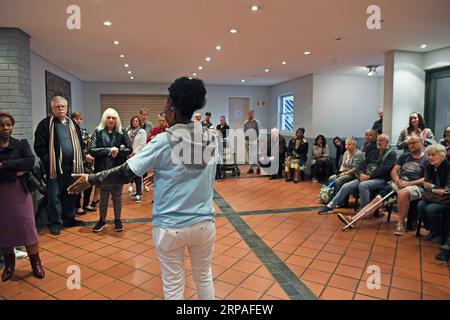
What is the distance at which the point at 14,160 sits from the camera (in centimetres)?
248

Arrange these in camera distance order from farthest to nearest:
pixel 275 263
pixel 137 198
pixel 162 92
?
pixel 162 92 < pixel 137 198 < pixel 275 263

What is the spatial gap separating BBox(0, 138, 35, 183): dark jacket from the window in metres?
8.72

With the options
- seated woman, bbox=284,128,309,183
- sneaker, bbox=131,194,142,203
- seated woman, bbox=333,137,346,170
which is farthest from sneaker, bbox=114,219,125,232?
seated woman, bbox=333,137,346,170

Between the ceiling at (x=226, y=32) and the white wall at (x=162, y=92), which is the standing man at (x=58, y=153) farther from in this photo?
the white wall at (x=162, y=92)

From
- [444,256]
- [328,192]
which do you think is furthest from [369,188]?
[444,256]

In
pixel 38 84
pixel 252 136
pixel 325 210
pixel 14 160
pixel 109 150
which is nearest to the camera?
pixel 14 160

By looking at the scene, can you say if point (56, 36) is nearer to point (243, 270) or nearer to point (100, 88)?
point (243, 270)

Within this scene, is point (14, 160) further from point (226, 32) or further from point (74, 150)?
point (226, 32)

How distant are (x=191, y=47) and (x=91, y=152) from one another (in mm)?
2959

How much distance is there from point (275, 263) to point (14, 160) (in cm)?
236

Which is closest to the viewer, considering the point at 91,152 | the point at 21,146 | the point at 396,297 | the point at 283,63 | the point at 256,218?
the point at 396,297

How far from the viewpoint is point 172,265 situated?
1469 mm

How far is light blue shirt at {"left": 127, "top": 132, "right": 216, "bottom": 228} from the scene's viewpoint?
55.3 inches
